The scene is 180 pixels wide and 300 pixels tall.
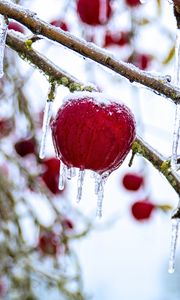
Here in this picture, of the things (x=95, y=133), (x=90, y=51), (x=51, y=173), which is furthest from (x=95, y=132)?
(x=51, y=173)

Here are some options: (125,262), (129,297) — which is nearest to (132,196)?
(125,262)

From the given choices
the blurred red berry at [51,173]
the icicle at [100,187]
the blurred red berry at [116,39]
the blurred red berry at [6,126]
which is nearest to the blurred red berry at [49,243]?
the blurred red berry at [51,173]

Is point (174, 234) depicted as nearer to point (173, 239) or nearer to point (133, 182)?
point (173, 239)

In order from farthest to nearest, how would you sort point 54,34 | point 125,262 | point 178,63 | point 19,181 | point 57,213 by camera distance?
point 125,262
point 19,181
point 57,213
point 178,63
point 54,34

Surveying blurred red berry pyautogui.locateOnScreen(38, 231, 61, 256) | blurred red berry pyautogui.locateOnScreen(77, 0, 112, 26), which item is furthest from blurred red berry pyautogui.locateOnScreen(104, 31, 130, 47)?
blurred red berry pyautogui.locateOnScreen(38, 231, 61, 256)

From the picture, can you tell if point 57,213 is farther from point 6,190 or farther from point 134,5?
point 134,5

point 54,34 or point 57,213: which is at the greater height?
point 54,34

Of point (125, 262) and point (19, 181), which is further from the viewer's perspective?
point (125, 262)
